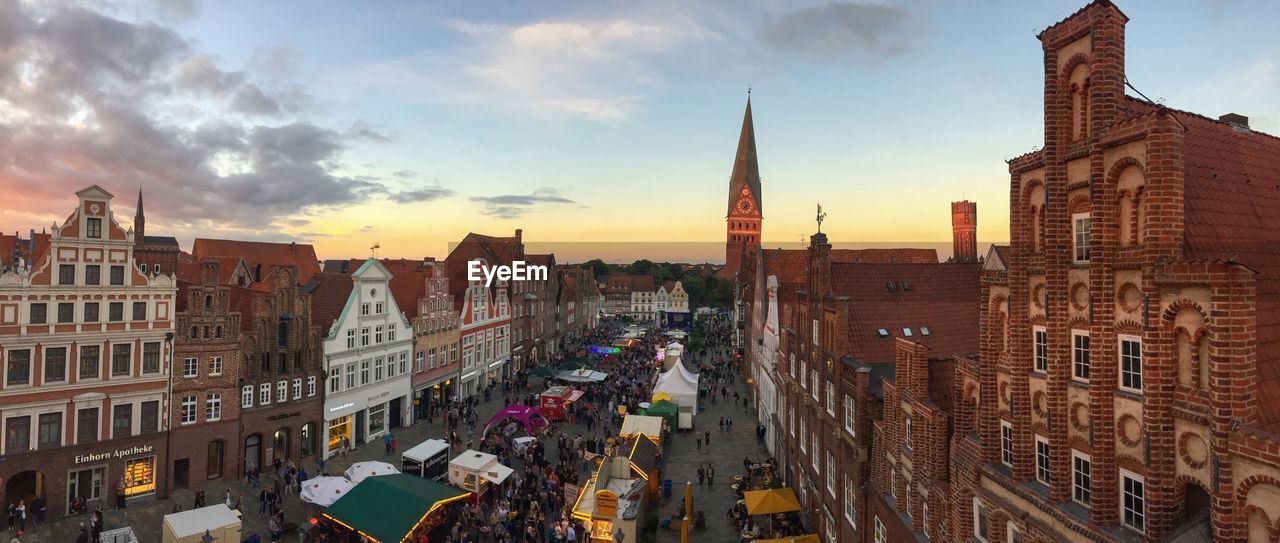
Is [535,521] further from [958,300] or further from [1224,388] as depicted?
[1224,388]

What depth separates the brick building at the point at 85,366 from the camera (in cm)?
2602

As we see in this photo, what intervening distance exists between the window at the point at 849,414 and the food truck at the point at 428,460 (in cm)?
1862

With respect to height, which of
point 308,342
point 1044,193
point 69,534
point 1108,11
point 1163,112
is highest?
point 1108,11

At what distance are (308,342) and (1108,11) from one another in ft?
120

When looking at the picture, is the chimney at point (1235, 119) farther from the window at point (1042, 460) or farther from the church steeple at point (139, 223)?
the church steeple at point (139, 223)

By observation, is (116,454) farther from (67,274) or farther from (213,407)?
(67,274)

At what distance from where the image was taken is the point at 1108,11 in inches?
364

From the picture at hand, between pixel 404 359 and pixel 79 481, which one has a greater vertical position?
pixel 404 359

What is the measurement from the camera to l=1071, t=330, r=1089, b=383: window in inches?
380

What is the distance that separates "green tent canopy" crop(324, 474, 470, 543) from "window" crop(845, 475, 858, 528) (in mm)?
13678

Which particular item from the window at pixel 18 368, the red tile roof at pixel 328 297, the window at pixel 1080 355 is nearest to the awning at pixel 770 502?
the window at pixel 1080 355

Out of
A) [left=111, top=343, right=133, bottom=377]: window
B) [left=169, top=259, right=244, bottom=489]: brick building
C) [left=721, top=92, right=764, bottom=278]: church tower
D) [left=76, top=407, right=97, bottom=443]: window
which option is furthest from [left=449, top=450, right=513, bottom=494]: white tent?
[left=721, top=92, right=764, bottom=278]: church tower

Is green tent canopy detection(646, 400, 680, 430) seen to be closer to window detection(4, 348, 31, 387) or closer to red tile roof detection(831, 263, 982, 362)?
red tile roof detection(831, 263, 982, 362)

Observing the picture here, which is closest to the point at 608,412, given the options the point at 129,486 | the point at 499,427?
the point at 499,427
